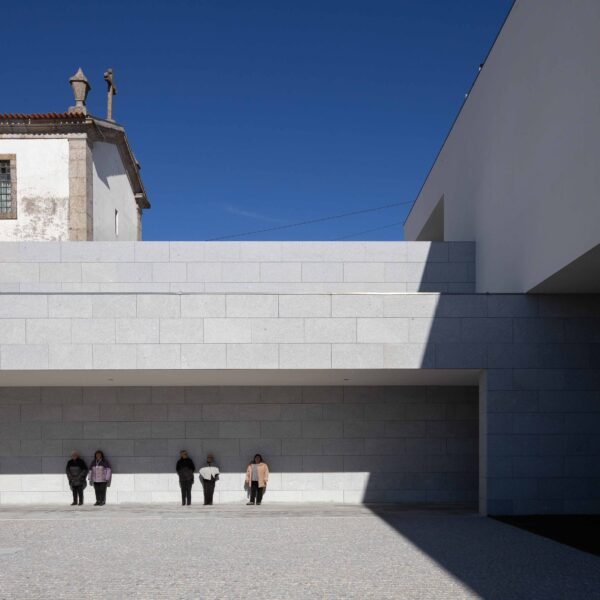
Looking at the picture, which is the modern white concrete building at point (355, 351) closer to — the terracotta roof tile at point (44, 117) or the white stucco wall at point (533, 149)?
the white stucco wall at point (533, 149)

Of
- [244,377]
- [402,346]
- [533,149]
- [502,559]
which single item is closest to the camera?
[502,559]

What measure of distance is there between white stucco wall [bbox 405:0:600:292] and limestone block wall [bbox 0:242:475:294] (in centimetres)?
153

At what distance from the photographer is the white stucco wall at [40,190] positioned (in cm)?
2509

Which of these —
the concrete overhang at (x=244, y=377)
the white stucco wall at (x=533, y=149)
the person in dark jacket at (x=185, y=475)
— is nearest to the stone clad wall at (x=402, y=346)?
the concrete overhang at (x=244, y=377)

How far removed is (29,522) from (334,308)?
7.81 metres

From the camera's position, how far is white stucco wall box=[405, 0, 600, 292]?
12469 millimetres

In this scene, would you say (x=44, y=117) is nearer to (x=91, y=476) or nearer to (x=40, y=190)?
(x=40, y=190)

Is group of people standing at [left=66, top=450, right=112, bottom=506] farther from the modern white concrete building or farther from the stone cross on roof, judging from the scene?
the stone cross on roof

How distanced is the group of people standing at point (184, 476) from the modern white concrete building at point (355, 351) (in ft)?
1.17

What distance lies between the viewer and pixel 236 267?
21.3 metres

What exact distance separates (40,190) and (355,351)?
1419cm

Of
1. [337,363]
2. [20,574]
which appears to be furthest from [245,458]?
[20,574]

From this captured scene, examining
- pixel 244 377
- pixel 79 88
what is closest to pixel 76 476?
pixel 244 377

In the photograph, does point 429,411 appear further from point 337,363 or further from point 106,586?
point 106,586
